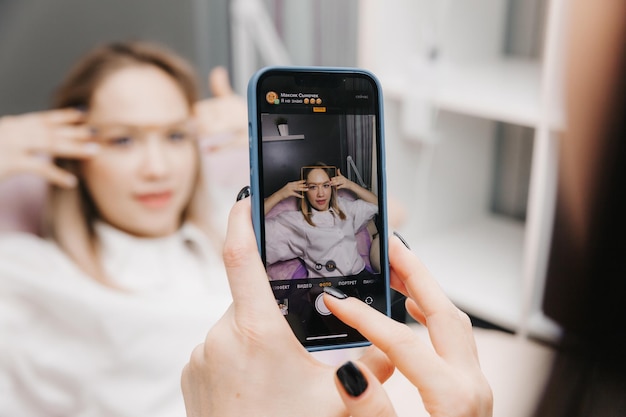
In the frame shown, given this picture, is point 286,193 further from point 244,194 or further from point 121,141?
point 121,141

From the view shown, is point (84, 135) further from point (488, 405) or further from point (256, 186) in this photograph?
point (488, 405)

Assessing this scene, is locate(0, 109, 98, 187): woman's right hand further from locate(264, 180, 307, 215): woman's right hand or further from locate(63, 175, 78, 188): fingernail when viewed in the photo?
locate(264, 180, 307, 215): woman's right hand

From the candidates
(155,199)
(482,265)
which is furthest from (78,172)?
(482,265)

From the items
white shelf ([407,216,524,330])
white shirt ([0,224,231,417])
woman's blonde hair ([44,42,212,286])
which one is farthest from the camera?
white shelf ([407,216,524,330])

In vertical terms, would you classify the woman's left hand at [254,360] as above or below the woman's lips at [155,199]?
above

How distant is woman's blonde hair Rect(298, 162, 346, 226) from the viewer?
0.37m

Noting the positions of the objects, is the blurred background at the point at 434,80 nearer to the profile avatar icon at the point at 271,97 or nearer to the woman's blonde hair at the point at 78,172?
the woman's blonde hair at the point at 78,172

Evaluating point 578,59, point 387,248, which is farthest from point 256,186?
point 578,59

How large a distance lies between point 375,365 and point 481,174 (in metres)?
0.89

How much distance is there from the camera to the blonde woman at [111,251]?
0.76m

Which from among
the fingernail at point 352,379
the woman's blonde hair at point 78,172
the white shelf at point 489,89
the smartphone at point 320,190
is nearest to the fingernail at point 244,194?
the smartphone at point 320,190

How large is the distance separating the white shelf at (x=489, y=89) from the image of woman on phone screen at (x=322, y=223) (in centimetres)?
60

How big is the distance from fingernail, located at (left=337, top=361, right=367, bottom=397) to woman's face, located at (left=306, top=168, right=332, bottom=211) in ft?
0.37

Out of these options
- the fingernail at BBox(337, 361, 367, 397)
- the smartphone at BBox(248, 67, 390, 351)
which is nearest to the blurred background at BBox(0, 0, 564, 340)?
the smartphone at BBox(248, 67, 390, 351)
